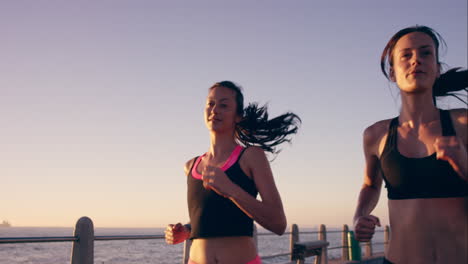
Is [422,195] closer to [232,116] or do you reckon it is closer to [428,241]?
[428,241]

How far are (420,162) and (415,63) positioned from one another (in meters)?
0.53

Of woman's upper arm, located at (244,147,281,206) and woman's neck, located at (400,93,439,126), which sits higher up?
woman's neck, located at (400,93,439,126)

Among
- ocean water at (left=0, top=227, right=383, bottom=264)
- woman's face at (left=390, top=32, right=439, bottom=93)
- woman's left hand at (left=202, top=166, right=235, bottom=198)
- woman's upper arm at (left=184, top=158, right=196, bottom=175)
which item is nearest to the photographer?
woman's face at (left=390, top=32, right=439, bottom=93)

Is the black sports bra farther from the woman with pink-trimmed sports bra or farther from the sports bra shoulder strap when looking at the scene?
the woman with pink-trimmed sports bra

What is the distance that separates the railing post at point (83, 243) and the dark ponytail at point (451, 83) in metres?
3.45

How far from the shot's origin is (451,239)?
2115 millimetres

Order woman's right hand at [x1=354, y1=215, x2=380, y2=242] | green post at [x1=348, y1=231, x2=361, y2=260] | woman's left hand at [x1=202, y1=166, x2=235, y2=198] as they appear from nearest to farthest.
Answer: woman's right hand at [x1=354, y1=215, x2=380, y2=242] < woman's left hand at [x1=202, y1=166, x2=235, y2=198] < green post at [x1=348, y1=231, x2=361, y2=260]

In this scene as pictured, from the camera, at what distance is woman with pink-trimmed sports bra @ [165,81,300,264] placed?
271 centimetres

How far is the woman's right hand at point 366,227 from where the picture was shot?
2238 millimetres

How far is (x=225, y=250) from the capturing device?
2.86 m

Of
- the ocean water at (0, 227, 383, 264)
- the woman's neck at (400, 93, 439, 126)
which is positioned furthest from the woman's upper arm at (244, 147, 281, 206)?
the ocean water at (0, 227, 383, 264)

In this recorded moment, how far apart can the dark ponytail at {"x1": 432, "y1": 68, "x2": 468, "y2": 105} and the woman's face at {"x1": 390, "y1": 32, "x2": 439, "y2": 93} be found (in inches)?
4.2

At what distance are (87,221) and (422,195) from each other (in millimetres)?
3396

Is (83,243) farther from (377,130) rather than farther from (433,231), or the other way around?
(433,231)
